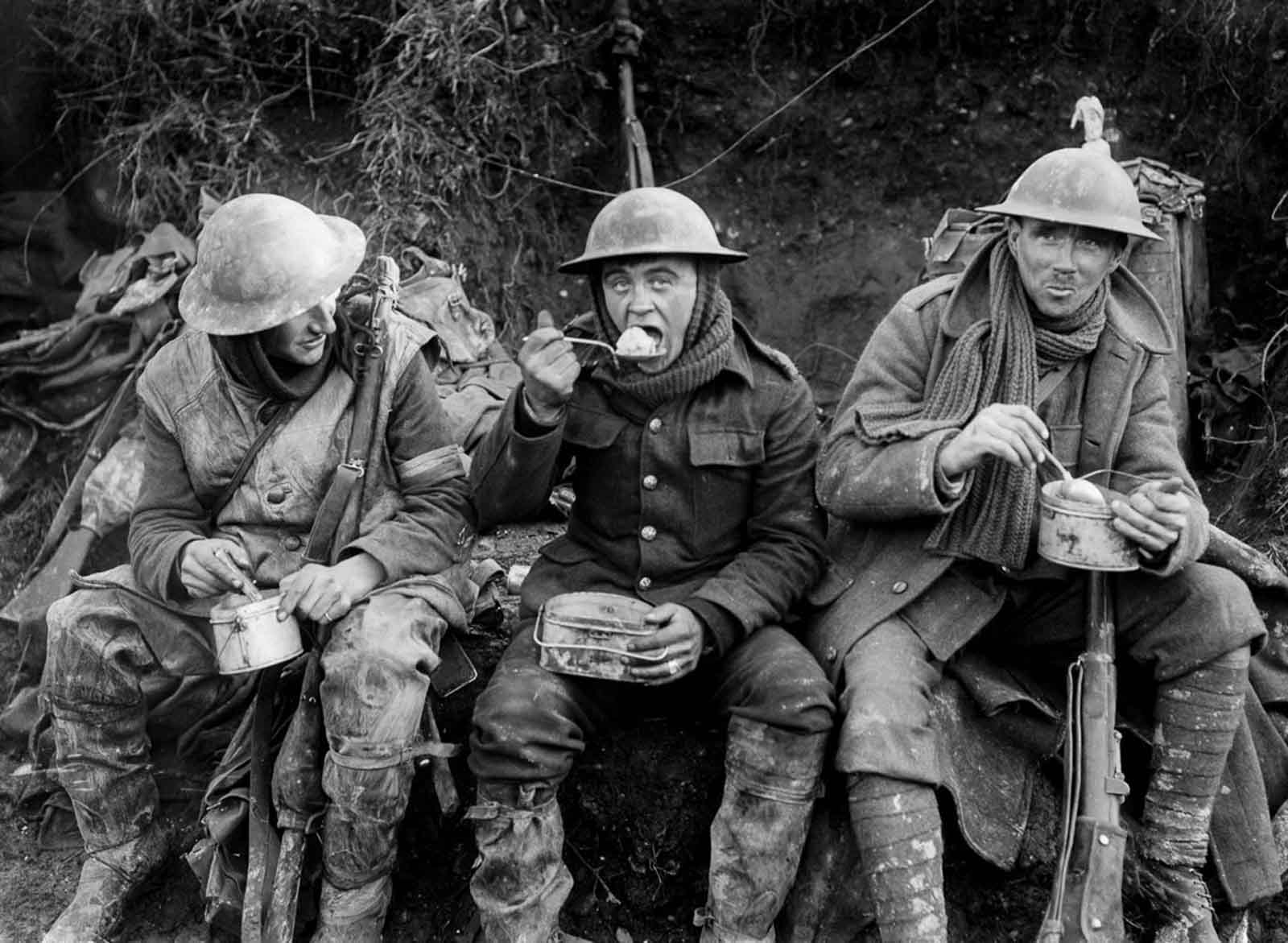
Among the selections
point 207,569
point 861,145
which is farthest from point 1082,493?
point 861,145

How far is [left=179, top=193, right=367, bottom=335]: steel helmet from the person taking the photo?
Answer: 132 inches

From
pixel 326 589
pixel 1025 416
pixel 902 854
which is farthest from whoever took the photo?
pixel 326 589

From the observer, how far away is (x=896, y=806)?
3129 mm

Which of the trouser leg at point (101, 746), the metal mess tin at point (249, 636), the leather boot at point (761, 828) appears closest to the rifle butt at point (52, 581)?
the trouser leg at point (101, 746)

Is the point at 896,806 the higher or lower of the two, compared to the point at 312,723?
higher

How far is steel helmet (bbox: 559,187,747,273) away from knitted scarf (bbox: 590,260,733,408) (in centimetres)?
9

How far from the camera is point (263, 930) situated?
338 cm

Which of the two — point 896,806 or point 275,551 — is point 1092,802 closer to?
point 896,806

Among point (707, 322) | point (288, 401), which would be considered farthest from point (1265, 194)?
point (288, 401)

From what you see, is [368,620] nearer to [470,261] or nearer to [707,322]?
[707,322]

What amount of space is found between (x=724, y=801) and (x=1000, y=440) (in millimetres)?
1143

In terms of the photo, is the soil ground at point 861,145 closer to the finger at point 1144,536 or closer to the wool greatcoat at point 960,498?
the wool greatcoat at point 960,498

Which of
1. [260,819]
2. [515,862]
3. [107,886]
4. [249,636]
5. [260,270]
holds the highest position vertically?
[260,270]

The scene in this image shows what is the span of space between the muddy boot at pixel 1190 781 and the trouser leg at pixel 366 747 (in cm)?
192
